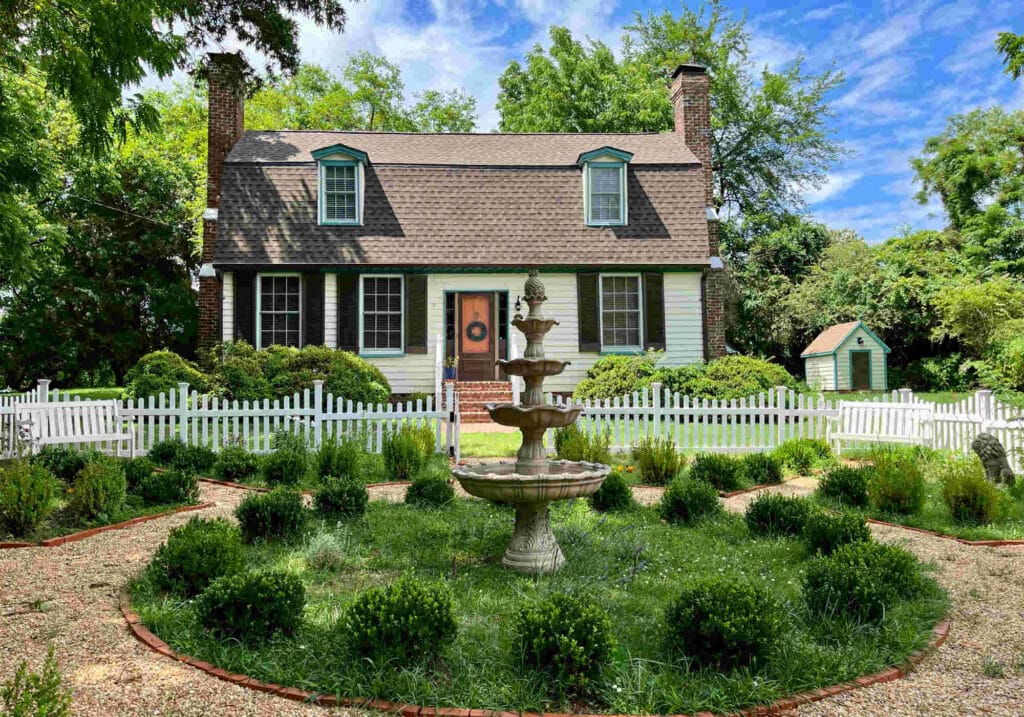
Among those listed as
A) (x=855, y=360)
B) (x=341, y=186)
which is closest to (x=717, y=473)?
(x=341, y=186)

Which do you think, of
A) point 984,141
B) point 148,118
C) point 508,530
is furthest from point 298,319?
point 984,141

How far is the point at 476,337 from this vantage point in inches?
715

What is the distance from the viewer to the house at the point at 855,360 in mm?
22484

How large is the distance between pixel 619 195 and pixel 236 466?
40.7 feet

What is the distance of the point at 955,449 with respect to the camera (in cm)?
1059

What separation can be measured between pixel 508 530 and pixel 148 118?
572 centimetres

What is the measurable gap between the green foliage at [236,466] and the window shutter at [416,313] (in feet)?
26.0

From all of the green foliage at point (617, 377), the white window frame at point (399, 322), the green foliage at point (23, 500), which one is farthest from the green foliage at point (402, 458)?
the white window frame at point (399, 322)

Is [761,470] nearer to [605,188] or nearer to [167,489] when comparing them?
[167,489]

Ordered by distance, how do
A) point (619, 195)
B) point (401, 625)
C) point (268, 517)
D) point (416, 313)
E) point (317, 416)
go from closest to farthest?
1. point (401, 625)
2. point (268, 517)
3. point (317, 416)
4. point (416, 313)
5. point (619, 195)

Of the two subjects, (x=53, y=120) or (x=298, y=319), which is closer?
(x=298, y=319)

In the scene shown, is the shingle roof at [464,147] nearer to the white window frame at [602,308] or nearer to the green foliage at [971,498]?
the white window frame at [602,308]

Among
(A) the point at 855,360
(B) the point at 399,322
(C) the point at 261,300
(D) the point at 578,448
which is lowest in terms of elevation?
(D) the point at 578,448

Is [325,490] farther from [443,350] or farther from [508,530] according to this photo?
[443,350]
